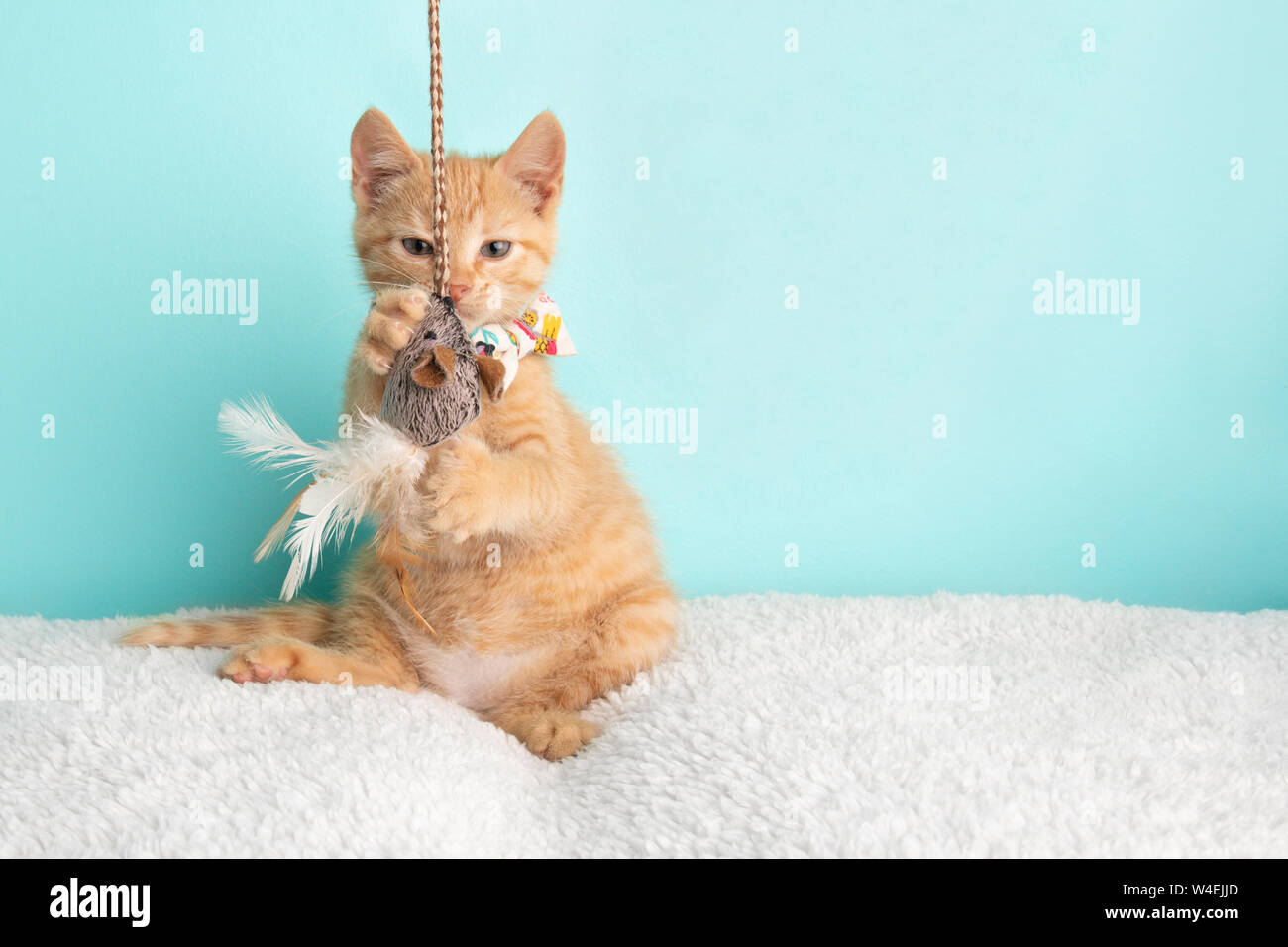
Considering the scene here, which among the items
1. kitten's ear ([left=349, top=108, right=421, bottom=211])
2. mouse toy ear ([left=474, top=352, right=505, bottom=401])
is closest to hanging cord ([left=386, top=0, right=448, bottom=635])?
mouse toy ear ([left=474, top=352, right=505, bottom=401])

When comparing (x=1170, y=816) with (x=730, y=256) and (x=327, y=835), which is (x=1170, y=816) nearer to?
(x=327, y=835)

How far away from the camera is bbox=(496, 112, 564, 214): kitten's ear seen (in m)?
1.48

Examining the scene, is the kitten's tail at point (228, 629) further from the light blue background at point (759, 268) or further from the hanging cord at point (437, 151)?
the hanging cord at point (437, 151)

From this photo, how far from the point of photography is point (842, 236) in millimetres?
2139

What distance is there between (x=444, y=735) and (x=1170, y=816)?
93 cm

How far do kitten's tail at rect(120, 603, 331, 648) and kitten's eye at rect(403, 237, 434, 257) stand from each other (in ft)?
2.33

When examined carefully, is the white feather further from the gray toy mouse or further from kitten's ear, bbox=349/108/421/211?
kitten's ear, bbox=349/108/421/211

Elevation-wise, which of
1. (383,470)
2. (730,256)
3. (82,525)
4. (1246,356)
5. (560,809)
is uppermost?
(730,256)

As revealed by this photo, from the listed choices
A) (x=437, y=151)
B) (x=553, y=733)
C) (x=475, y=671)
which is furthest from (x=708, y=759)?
(x=437, y=151)

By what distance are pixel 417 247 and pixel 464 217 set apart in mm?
91

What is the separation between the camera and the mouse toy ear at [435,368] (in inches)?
41.4

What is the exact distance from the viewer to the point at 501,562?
153 centimetres

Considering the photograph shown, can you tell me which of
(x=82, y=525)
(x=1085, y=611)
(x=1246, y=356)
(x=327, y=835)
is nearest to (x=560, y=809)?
(x=327, y=835)

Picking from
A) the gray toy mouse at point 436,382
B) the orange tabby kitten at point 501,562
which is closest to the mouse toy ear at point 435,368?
the gray toy mouse at point 436,382
